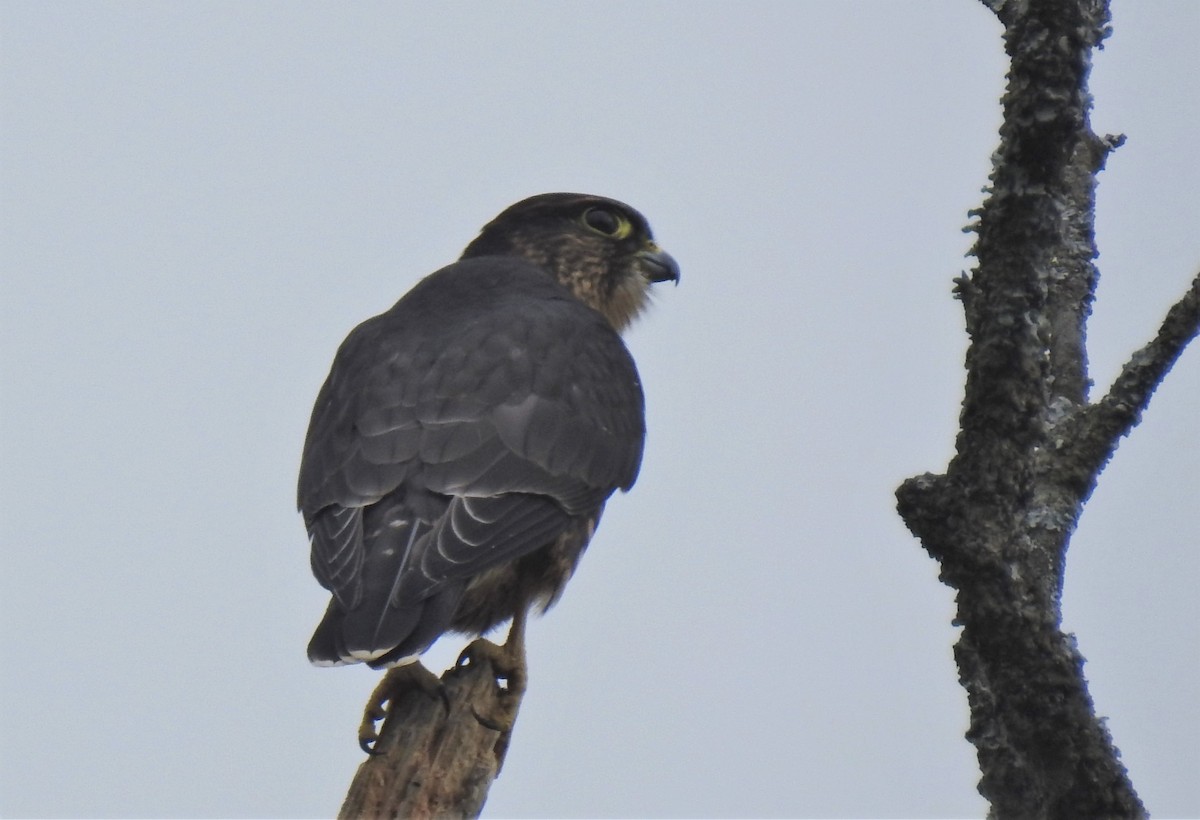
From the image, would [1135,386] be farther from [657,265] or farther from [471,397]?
[657,265]

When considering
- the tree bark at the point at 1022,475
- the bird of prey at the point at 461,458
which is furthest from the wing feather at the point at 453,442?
the tree bark at the point at 1022,475

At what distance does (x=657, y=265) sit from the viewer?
668 centimetres

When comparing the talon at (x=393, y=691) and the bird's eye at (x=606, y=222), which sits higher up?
the bird's eye at (x=606, y=222)

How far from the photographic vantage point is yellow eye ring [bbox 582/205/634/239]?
667 centimetres

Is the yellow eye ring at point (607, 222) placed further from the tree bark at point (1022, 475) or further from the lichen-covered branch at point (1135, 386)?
the tree bark at point (1022, 475)

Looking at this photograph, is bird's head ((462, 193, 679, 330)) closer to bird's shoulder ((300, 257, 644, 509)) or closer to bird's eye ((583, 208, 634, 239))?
bird's eye ((583, 208, 634, 239))

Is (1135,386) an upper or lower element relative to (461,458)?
lower

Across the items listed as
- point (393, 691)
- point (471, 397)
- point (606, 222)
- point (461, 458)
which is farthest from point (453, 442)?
point (606, 222)

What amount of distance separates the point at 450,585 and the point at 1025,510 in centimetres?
166

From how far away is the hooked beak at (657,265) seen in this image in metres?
6.67

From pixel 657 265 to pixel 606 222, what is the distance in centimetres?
28

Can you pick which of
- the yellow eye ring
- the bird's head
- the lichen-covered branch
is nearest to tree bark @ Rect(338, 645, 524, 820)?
the lichen-covered branch

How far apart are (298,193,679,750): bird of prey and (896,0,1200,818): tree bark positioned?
147 centimetres

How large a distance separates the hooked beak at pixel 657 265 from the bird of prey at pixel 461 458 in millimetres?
742
